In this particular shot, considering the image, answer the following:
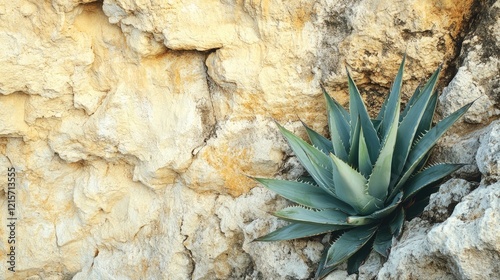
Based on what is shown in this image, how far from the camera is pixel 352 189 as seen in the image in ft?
8.52

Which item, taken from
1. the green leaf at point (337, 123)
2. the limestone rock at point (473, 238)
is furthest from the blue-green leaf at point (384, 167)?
the limestone rock at point (473, 238)

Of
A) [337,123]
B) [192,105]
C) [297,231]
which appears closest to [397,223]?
[297,231]

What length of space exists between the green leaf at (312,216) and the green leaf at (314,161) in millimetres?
102

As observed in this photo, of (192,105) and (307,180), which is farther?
(192,105)

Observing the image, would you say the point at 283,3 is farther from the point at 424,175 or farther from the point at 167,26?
the point at 424,175

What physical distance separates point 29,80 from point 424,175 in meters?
2.22

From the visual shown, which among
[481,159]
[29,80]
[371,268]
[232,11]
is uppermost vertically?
[232,11]

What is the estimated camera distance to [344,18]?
9.76ft

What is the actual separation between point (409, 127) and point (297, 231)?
2.36 feet

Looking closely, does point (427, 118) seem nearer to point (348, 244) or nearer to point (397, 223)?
point (397, 223)

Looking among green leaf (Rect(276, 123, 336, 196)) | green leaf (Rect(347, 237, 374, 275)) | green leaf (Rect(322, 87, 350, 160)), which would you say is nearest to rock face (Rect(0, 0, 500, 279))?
green leaf (Rect(347, 237, 374, 275))

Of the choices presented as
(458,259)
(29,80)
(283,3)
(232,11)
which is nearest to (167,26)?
(232,11)

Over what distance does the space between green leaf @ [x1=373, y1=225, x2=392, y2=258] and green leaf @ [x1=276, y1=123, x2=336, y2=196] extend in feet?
0.91

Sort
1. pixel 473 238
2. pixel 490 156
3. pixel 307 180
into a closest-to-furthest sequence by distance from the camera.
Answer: pixel 473 238 < pixel 490 156 < pixel 307 180
